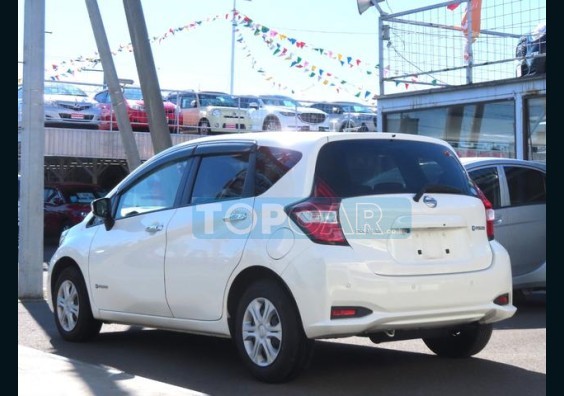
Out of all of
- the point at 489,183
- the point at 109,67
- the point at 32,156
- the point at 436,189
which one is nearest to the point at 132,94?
the point at 109,67

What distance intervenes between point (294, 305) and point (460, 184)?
1629mm

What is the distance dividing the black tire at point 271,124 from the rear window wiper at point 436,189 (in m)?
20.8

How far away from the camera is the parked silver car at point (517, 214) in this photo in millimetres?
9820

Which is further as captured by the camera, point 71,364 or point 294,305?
point 71,364

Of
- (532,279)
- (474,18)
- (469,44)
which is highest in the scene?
(474,18)

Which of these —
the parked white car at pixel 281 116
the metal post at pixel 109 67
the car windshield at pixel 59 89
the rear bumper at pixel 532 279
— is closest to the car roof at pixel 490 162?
the rear bumper at pixel 532 279

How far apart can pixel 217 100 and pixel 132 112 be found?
282 centimetres

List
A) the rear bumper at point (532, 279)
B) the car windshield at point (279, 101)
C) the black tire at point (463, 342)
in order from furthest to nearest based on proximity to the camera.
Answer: the car windshield at point (279, 101) → the rear bumper at point (532, 279) → the black tire at point (463, 342)

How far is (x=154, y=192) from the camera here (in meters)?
7.59

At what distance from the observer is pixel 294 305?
19.7 ft

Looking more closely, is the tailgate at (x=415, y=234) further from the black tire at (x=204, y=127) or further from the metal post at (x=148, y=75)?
the black tire at (x=204, y=127)

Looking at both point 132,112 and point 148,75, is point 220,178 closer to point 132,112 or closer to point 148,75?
point 148,75
